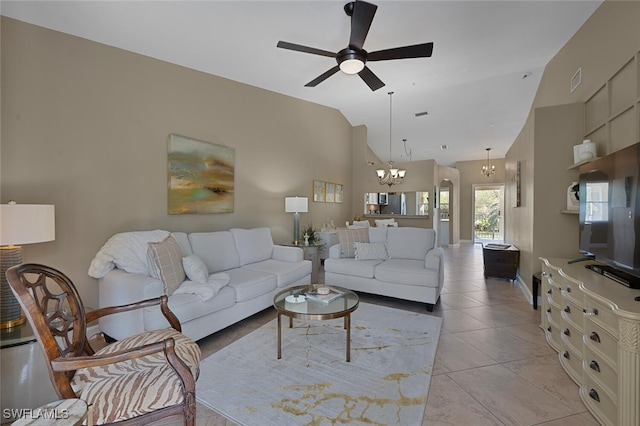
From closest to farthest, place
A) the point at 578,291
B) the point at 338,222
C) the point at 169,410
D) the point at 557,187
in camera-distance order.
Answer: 1. the point at 169,410
2. the point at 578,291
3. the point at 557,187
4. the point at 338,222

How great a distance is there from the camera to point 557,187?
335 centimetres

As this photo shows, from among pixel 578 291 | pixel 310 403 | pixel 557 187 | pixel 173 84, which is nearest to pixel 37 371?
pixel 310 403

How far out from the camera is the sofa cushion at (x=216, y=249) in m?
3.33

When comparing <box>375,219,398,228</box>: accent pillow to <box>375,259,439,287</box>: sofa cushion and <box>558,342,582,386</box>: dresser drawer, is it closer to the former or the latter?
<box>375,259,439,287</box>: sofa cushion

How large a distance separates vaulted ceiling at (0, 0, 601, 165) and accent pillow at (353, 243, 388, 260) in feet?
9.20

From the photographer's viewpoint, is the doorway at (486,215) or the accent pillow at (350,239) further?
the doorway at (486,215)

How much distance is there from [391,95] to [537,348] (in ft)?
16.5

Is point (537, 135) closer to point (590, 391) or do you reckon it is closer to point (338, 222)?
point (590, 391)

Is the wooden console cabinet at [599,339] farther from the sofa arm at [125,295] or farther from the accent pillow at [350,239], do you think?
the sofa arm at [125,295]

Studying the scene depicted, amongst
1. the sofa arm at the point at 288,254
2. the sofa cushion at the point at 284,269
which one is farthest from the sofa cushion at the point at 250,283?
the sofa arm at the point at 288,254

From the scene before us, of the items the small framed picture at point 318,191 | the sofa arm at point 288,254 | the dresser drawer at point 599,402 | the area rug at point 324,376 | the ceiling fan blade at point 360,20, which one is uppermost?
the ceiling fan blade at point 360,20

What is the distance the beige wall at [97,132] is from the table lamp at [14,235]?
0.57 m

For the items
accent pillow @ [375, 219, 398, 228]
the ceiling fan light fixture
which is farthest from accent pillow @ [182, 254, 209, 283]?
accent pillow @ [375, 219, 398, 228]

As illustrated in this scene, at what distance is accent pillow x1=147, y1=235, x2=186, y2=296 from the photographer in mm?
2436
